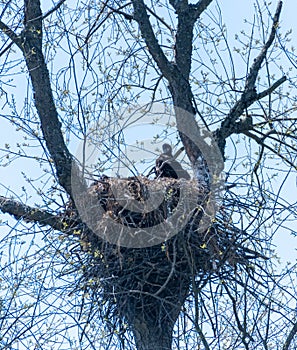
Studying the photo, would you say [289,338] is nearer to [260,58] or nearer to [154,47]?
[260,58]

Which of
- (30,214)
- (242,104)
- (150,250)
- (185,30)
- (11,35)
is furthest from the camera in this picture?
(185,30)

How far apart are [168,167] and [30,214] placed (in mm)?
1101

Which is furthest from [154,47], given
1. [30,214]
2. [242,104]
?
[30,214]

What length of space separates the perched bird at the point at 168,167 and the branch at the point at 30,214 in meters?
0.85

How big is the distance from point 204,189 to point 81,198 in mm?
807

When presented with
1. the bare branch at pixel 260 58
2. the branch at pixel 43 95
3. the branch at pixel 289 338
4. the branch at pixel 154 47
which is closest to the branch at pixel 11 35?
the branch at pixel 43 95

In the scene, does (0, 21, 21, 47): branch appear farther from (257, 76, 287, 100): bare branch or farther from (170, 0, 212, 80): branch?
(257, 76, 287, 100): bare branch

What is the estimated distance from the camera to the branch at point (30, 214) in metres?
7.93

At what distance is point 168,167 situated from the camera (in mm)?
8469

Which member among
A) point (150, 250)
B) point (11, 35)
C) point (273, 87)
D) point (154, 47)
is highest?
point (273, 87)

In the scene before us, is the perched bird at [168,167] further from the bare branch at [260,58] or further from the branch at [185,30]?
the bare branch at [260,58]

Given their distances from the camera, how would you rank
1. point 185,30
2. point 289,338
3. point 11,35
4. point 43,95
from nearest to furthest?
1. point 289,338
2. point 43,95
3. point 11,35
4. point 185,30

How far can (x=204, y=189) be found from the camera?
790 cm

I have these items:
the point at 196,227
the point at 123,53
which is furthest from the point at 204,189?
the point at 123,53
